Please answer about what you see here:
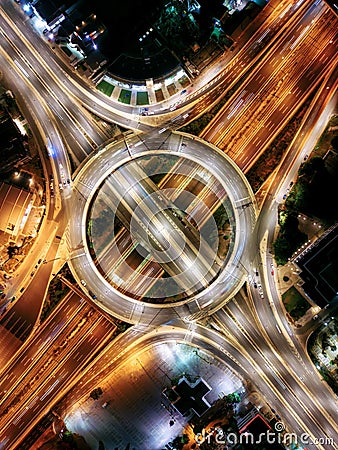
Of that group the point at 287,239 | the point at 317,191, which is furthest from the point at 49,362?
the point at 317,191

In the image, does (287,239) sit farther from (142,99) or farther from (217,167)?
(142,99)

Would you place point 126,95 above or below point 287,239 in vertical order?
above

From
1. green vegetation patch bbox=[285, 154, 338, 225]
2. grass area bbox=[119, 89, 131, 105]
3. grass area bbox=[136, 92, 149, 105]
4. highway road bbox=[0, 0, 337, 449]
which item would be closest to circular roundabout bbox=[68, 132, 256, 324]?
highway road bbox=[0, 0, 337, 449]

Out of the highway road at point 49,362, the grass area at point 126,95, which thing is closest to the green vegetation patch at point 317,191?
the grass area at point 126,95

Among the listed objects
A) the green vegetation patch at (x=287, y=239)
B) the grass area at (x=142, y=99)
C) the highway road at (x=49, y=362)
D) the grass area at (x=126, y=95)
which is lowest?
the green vegetation patch at (x=287, y=239)

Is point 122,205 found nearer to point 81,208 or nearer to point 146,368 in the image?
point 81,208

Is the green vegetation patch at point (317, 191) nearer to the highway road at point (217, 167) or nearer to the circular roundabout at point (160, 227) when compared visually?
the highway road at point (217, 167)

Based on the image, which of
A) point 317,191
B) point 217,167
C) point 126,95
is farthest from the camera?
point 126,95
